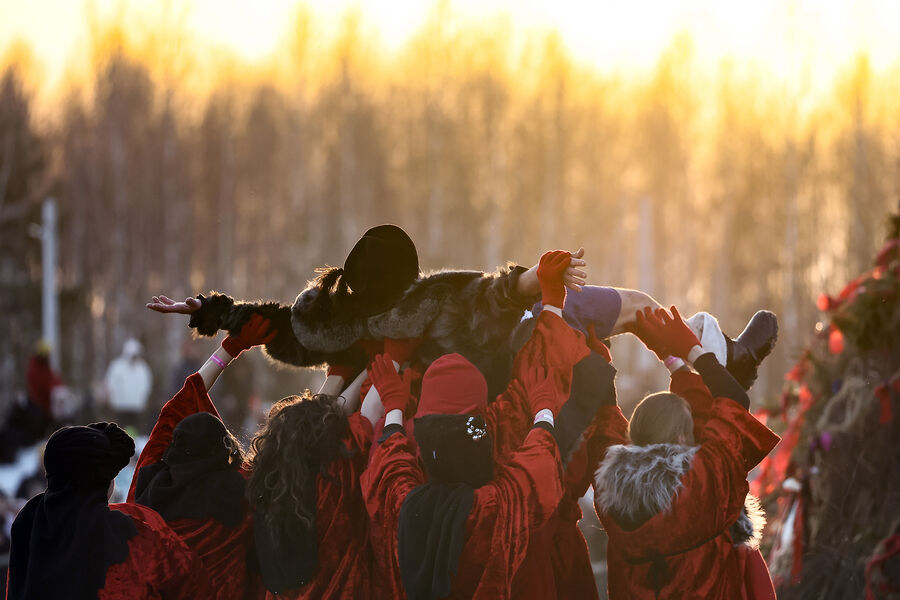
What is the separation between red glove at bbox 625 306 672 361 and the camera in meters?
3.42

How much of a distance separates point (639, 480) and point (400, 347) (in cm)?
90

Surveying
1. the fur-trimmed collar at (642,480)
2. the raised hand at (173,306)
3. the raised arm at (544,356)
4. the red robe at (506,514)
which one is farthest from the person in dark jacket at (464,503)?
the raised hand at (173,306)

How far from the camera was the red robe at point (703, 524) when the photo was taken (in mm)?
3133

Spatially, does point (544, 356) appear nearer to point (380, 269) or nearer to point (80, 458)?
point (380, 269)

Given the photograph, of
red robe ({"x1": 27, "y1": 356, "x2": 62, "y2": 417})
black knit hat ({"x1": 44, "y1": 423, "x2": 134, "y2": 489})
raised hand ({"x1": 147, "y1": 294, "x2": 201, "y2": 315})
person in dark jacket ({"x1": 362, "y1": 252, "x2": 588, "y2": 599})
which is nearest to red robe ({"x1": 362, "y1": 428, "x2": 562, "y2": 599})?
person in dark jacket ({"x1": 362, "y1": 252, "x2": 588, "y2": 599})

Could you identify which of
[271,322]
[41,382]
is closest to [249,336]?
[271,322]

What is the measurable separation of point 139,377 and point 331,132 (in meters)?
19.2

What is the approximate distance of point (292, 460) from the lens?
3.19 m

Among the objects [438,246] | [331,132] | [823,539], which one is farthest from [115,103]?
[823,539]

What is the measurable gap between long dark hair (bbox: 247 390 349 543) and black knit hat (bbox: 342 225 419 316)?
0.42 m

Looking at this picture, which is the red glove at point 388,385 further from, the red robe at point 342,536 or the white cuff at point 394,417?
the red robe at point 342,536

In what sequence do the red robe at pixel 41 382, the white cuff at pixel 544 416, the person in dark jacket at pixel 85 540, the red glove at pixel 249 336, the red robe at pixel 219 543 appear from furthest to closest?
the red robe at pixel 41 382
the red glove at pixel 249 336
the red robe at pixel 219 543
the white cuff at pixel 544 416
the person in dark jacket at pixel 85 540

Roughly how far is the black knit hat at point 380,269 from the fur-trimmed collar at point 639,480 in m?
0.87

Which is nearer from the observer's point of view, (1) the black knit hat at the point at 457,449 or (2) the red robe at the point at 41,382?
(1) the black knit hat at the point at 457,449
